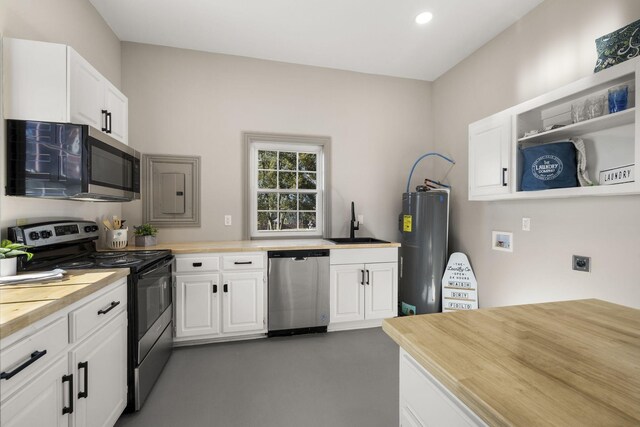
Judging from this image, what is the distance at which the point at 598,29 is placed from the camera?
210 cm

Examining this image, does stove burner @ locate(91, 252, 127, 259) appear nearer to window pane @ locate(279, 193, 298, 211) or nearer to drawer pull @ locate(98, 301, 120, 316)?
drawer pull @ locate(98, 301, 120, 316)

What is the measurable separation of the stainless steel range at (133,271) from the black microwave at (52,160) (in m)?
0.26

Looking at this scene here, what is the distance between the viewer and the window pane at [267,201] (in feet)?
11.8

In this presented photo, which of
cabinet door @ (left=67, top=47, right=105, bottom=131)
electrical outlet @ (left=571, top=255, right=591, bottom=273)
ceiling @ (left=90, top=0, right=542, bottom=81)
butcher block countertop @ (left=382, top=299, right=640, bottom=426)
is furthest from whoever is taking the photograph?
ceiling @ (left=90, top=0, right=542, bottom=81)

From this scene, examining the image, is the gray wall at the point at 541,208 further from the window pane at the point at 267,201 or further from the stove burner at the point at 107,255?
the stove burner at the point at 107,255

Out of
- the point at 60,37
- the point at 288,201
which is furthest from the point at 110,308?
the point at 288,201

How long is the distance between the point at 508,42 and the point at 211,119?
10.0 feet

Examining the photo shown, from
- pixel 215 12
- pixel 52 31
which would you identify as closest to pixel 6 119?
pixel 52 31

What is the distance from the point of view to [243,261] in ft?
9.27

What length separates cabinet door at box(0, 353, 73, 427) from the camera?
96 cm

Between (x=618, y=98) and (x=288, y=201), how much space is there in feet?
9.57

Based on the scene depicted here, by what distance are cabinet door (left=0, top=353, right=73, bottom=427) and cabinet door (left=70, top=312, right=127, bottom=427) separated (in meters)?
0.08

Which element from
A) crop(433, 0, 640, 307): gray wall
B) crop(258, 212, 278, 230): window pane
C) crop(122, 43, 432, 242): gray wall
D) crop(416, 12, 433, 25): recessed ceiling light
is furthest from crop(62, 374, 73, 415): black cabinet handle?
crop(416, 12, 433, 25): recessed ceiling light

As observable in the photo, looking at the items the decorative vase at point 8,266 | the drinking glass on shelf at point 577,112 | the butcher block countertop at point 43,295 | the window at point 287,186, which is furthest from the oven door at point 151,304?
the drinking glass on shelf at point 577,112
